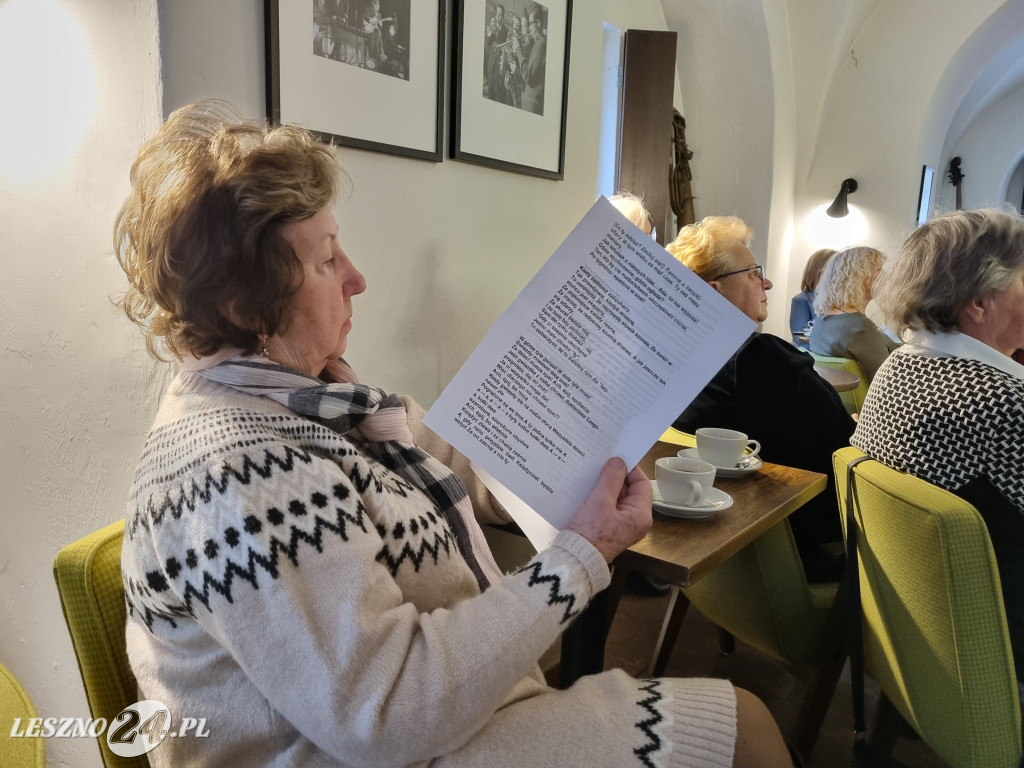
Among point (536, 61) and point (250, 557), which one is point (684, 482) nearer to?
point (250, 557)

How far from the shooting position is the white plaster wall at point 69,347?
115 cm

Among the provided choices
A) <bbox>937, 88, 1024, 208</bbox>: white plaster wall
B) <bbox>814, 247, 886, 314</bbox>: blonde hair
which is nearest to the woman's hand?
<bbox>814, 247, 886, 314</bbox>: blonde hair

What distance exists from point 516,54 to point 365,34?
0.54 metres

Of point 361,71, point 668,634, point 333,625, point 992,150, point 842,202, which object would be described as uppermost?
point 992,150

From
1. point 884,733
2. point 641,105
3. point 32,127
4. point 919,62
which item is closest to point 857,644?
point 884,733

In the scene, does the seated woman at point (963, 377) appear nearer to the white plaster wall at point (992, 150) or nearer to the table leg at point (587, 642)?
the table leg at point (587, 642)

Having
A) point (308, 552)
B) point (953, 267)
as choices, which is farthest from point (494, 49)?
point (308, 552)

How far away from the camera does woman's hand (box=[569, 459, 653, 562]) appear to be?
854 millimetres

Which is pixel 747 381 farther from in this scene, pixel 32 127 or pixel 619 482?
pixel 32 127

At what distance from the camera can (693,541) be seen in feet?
3.91

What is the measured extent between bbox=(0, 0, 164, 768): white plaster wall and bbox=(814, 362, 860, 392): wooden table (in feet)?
6.36

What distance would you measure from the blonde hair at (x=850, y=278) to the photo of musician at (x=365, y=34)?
93.9 inches

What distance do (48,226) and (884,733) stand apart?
1.77 m

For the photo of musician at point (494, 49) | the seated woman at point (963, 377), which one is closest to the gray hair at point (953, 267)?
the seated woman at point (963, 377)
